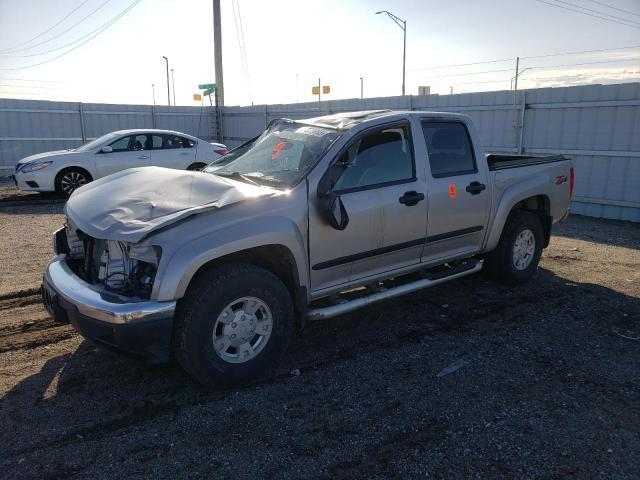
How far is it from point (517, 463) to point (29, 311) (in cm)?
453

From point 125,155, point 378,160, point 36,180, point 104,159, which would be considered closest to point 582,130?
point 378,160

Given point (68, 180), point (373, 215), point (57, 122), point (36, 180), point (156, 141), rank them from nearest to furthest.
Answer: point (373, 215) → point (36, 180) → point (68, 180) → point (156, 141) → point (57, 122)

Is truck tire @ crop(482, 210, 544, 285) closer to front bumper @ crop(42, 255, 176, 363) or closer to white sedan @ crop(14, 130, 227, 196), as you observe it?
front bumper @ crop(42, 255, 176, 363)

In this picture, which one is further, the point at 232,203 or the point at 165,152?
the point at 165,152

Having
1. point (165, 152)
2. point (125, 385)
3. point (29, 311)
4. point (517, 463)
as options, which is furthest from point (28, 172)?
point (517, 463)

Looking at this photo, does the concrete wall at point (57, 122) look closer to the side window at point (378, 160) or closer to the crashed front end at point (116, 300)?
the crashed front end at point (116, 300)

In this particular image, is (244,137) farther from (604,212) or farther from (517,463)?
(517,463)

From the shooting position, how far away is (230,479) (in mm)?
2783

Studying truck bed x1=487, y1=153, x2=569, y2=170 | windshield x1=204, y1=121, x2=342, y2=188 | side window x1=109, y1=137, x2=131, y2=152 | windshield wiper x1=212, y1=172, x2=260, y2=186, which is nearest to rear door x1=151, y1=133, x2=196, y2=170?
side window x1=109, y1=137, x2=131, y2=152

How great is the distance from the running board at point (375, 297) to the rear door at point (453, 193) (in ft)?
0.62

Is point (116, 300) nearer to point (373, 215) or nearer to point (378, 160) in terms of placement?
point (373, 215)

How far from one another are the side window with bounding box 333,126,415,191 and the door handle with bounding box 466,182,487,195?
0.77 m

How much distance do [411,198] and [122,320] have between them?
101 inches

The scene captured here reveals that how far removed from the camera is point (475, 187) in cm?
515
